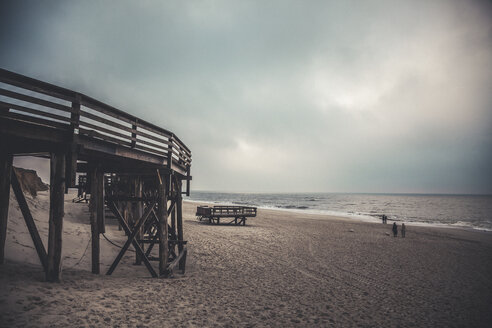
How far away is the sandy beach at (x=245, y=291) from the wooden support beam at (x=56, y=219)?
1.14ft

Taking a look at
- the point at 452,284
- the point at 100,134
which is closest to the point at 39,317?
the point at 100,134

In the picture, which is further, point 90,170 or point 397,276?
point 397,276

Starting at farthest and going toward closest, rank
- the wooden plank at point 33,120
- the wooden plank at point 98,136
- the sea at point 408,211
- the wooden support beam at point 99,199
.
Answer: the sea at point 408,211
the wooden support beam at point 99,199
the wooden plank at point 98,136
the wooden plank at point 33,120

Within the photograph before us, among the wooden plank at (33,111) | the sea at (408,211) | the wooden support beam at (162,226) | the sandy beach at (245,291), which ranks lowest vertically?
the sea at (408,211)

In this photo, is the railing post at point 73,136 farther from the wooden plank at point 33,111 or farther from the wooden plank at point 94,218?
the wooden plank at point 94,218

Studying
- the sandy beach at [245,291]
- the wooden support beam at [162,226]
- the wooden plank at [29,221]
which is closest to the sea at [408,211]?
the sandy beach at [245,291]

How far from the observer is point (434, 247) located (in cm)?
1747

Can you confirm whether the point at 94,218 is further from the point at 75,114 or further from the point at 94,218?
the point at 75,114

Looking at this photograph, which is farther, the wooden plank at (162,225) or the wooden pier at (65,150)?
the wooden plank at (162,225)

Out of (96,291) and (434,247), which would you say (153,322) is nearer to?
(96,291)

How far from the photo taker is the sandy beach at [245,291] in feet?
17.7

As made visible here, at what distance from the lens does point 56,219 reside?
6.13m

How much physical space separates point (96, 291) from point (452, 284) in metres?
12.7

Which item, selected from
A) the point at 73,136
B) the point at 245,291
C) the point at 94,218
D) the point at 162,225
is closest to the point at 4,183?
the point at 94,218
